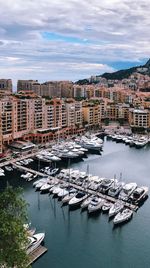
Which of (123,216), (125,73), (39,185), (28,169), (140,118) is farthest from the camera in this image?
(125,73)

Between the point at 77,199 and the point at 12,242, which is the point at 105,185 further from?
the point at 12,242

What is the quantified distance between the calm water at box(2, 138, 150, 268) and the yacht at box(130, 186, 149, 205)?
43cm

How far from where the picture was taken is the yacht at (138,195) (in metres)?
20.1

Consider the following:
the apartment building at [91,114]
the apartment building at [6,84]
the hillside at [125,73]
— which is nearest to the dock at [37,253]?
the apartment building at [91,114]

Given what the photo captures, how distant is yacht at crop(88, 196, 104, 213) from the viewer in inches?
736

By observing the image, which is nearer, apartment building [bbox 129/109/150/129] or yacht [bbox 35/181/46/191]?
yacht [bbox 35/181/46/191]

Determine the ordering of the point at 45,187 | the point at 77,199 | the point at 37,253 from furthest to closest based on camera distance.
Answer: the point at 45,187
the point at 77,199
the point at 37,253

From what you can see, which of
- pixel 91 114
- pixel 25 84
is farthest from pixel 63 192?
pixel 25 84

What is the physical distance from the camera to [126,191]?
2072cm

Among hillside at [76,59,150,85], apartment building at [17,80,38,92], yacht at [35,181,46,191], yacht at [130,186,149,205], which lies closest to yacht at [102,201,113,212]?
yacht at [130,186,149,205]

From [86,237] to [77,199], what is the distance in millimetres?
3361

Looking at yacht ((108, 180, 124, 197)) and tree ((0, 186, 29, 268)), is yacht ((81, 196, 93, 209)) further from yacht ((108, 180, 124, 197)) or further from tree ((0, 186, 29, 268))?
tree ((0, 186, 29, 268))

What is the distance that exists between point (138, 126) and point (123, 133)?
10.6 feet

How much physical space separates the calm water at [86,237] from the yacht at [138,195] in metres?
0.43
